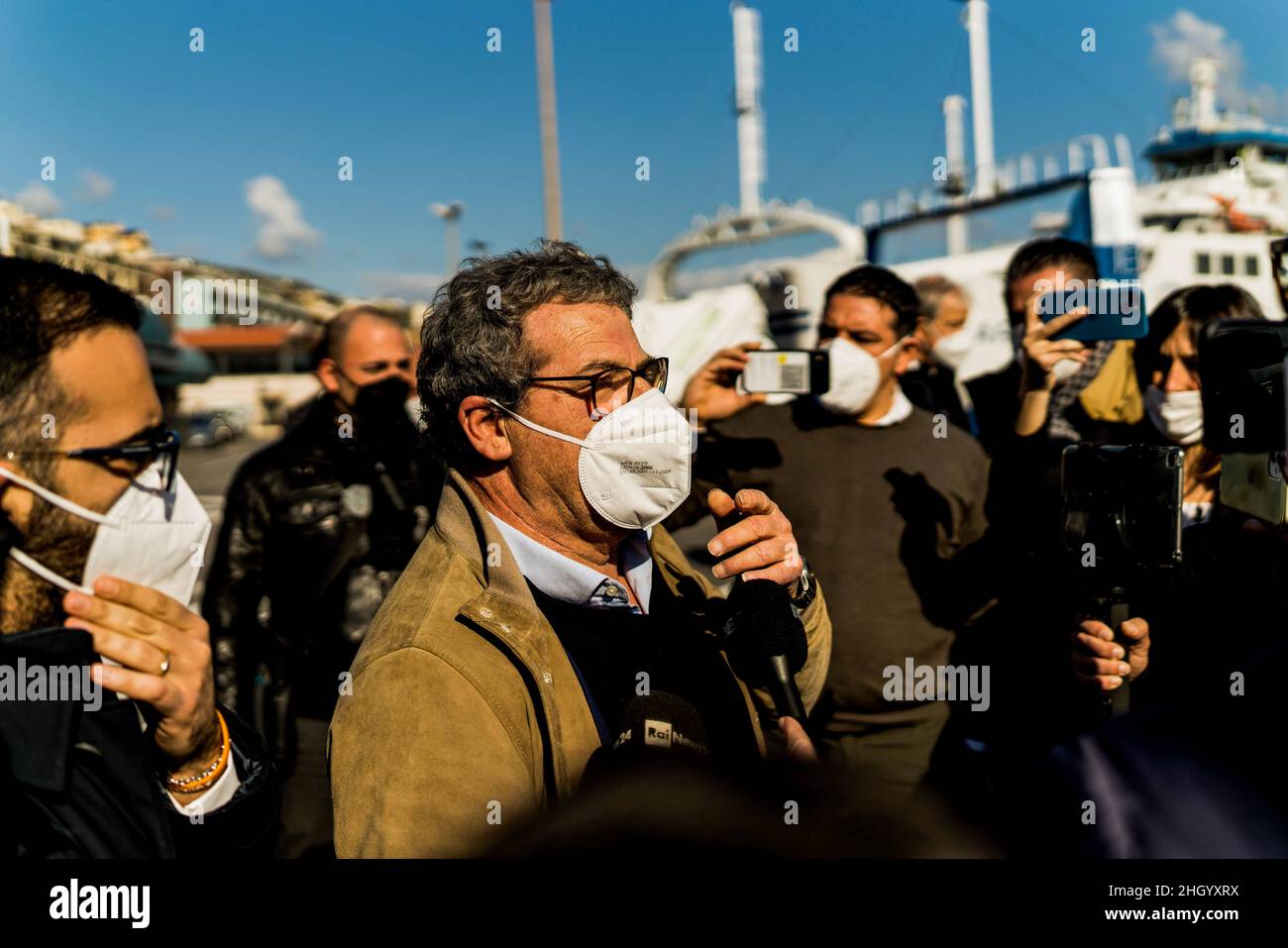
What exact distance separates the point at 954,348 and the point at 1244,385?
5.66 metres

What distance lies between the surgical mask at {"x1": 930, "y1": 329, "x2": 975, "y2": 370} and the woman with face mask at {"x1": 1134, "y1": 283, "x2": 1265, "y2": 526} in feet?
10.8

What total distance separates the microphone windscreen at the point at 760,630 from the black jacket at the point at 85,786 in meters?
0.91

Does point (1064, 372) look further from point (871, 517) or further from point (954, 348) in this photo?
point (954, 348)

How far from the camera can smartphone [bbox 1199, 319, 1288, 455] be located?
1712mm

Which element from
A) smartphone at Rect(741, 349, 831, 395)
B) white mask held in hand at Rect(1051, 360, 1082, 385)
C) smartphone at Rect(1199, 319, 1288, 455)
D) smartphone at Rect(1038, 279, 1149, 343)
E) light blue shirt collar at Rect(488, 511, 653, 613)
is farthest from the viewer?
white mask held in hand at Rect(1051, 360, 1082, 385)

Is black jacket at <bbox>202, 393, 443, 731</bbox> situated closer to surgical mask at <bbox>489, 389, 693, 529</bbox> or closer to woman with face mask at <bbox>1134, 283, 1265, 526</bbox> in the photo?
surgical mask at <bbox>489, 389, 693, 529</bbox>

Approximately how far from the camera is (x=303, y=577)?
3232mm

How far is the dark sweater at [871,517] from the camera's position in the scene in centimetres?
314

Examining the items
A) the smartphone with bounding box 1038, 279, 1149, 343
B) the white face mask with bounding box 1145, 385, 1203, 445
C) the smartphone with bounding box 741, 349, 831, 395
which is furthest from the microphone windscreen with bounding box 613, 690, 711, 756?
the white face mask with bounding box 1145, 385, 1203, 445

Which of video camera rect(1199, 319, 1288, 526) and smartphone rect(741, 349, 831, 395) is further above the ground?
smartphone rect(741, 349, 831, 395)

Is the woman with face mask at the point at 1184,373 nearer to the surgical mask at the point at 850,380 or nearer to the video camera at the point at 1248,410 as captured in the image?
the surgical mask at the point at 850,380
